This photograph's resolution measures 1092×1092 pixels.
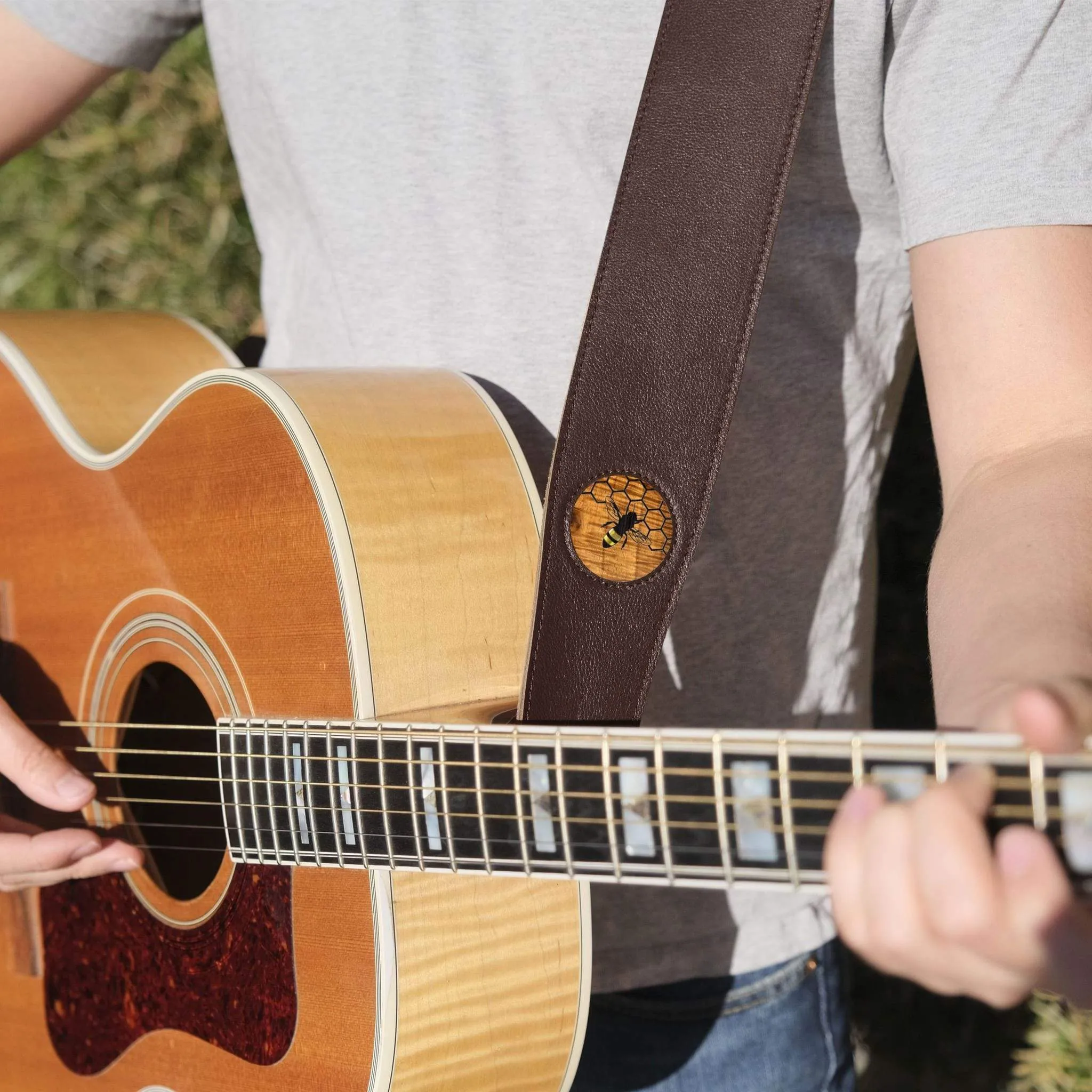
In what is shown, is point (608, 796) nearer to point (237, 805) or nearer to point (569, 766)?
point (569, 766)

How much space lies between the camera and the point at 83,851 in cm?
116

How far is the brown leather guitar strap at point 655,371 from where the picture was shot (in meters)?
0.93

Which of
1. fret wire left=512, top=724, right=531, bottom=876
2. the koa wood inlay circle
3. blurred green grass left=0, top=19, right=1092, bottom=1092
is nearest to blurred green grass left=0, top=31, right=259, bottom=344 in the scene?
blurred green grass left=0, top=19, right=1092, bottom=1092

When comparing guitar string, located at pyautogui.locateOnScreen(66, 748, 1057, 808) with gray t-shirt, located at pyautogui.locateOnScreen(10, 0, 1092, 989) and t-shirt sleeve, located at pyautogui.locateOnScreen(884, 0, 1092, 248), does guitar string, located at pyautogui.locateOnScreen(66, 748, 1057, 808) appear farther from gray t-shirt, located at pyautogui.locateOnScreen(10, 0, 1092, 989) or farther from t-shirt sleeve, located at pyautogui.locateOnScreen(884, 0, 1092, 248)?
t-shirt sleeve, located at pyautogui.locateOnScreen(884, 0, 1092, 248)

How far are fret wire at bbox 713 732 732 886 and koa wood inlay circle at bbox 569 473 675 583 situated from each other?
24cm

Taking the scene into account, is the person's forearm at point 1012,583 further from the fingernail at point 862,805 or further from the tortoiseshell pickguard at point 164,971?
the tortoiseshell pickguard at point 164,971

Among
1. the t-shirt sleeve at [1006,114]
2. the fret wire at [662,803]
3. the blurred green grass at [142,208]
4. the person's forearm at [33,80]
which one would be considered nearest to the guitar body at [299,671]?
the fret wire at [662,803]

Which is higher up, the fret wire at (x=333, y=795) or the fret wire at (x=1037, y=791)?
the fret wire at (x=1037, y=791)

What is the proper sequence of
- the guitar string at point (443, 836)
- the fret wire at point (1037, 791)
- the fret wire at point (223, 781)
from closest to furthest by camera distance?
the fret wire at point (1037, 791) < the guitar string at point (443, 836) < the fret wire at point (223, 781)

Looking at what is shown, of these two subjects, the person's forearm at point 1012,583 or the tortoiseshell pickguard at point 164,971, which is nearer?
the person's forearm at point 1012,583

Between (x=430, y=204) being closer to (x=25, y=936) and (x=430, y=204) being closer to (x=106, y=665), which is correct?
(x=106, y=665)

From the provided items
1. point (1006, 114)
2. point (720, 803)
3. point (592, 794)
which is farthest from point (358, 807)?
point (1006, 114)

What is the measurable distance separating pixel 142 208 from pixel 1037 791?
234cm

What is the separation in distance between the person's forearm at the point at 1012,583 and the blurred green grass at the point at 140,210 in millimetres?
1924
